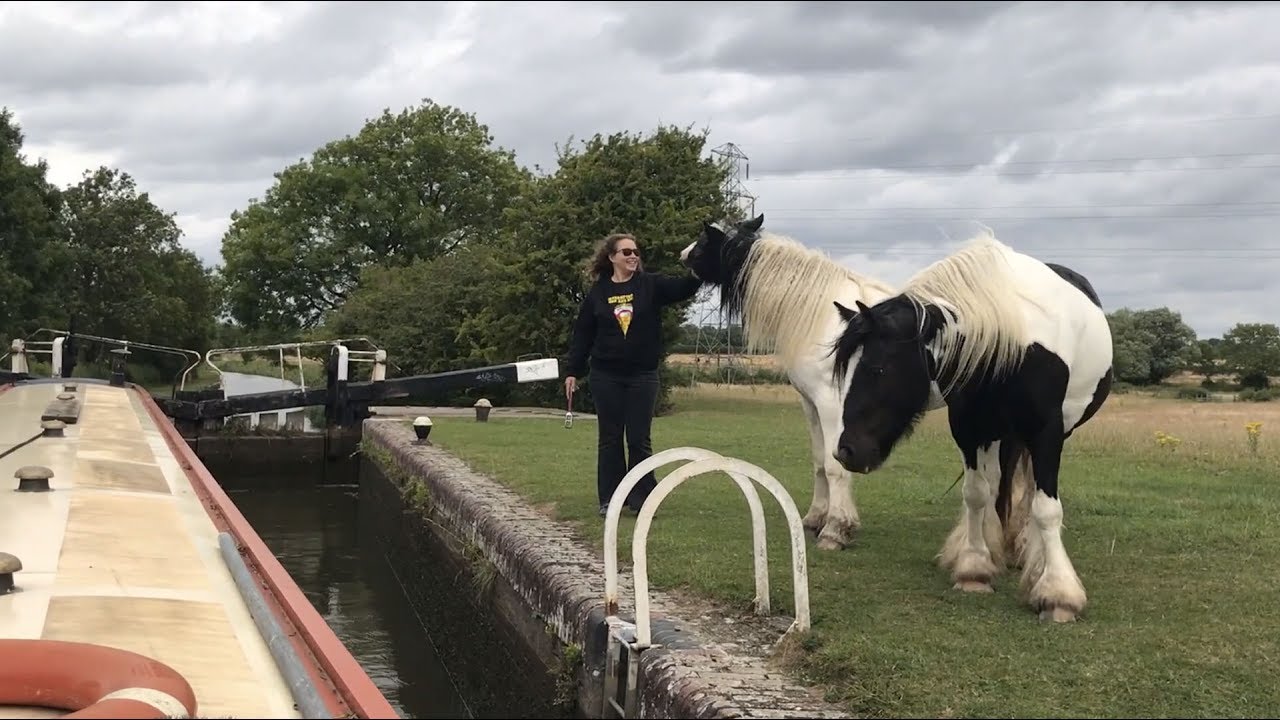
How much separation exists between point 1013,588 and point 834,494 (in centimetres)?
126

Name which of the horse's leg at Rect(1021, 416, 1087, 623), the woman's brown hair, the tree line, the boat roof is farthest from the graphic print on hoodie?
the tree line

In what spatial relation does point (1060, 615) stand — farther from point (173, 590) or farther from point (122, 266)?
point (122, 266)

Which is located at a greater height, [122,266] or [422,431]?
[122,266]

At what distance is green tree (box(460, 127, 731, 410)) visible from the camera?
20500 mm

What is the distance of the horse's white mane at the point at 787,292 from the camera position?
20.1 ft

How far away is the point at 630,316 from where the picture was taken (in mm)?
6500

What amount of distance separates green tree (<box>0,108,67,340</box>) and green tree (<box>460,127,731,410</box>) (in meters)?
17.0

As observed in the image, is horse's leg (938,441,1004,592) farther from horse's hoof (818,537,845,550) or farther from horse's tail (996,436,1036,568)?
horse's hoof (818,537,845,550)

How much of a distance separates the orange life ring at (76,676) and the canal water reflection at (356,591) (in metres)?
2.79

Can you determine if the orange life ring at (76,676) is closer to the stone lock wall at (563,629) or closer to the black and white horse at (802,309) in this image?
the stone lock wall at (563,629)

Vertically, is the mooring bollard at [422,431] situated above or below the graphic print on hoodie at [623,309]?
below

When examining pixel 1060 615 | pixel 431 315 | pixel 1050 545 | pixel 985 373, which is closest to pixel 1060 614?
pixel 1060 615

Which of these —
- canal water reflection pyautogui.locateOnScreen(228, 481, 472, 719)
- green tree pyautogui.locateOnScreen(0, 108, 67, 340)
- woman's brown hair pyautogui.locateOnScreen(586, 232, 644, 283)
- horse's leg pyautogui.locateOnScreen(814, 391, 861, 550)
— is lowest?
canal water reflection pyautogui.locateOnScreen(228, 481, 472, 719)

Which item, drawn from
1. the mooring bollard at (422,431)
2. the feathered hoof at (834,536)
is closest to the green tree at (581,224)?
the mooring bollard at (422,431)
